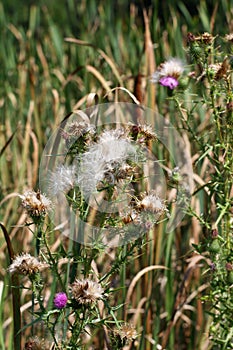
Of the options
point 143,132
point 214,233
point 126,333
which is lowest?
point 126,333

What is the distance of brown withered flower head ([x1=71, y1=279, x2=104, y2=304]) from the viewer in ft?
2.72

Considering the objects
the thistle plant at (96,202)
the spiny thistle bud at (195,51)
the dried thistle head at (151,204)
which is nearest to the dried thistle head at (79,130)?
the thistle plant at (96,202)

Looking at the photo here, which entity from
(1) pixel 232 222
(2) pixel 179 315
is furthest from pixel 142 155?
(2) pixel 179 315

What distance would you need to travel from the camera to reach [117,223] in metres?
0.90

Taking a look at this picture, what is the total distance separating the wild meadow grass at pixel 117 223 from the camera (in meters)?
0.92

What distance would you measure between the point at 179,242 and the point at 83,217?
78 cm

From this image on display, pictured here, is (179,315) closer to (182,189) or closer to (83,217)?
(182,189)

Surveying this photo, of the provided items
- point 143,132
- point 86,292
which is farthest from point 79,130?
point 86,292

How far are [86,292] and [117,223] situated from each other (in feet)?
0.36

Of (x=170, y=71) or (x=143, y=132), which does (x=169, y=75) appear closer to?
(x=170, y=71)

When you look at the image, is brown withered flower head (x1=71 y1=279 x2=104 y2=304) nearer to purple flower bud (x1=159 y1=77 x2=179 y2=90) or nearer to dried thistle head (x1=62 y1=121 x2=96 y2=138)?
dried thistle head (x1=62 y1=121 x2=96 y2=138)

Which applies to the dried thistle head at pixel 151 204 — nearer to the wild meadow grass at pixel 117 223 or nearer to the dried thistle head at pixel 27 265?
the wild meadow grass at pixel 117 223

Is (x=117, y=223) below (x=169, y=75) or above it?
below

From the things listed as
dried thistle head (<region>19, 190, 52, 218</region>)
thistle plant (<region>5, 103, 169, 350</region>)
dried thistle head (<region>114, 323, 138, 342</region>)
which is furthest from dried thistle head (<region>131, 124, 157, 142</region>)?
dried thistle head (<region>114, 323, 138, 342</region>)
